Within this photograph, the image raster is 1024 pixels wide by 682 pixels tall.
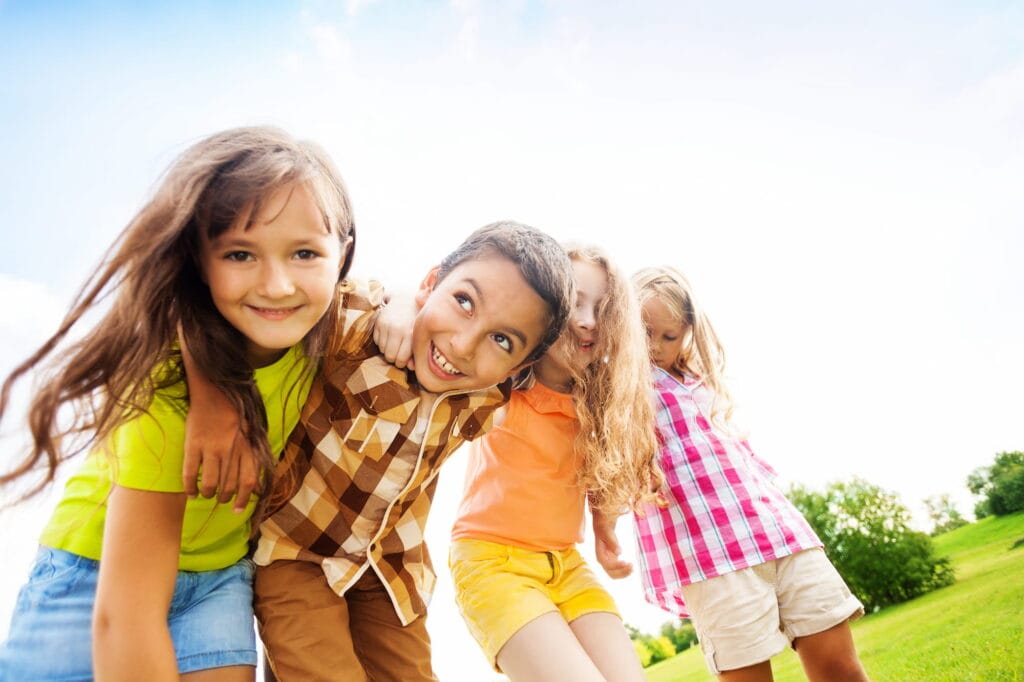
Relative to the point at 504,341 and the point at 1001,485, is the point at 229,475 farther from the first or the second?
the point at 1001,485

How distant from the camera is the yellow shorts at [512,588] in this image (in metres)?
2.41

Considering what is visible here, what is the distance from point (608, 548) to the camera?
2.94 m

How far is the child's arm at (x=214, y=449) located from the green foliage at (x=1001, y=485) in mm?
8307

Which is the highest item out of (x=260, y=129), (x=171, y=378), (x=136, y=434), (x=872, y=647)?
(x=260, y=129)

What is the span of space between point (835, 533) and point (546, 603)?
9.28 m

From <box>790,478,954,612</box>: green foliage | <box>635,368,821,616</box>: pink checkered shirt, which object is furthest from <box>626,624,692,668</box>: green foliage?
<box>635,368,821,616</box>: pink checkered shirt

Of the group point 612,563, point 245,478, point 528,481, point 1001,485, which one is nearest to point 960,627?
point 1001,485

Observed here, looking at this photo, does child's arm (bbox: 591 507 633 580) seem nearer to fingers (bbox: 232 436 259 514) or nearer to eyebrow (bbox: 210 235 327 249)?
fingers (bbox: 232 436 259 514)

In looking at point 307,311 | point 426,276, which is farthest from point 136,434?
point 426,276

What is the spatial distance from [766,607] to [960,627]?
12.1 feet

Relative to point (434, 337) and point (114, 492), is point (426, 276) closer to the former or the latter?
point (434, 337)

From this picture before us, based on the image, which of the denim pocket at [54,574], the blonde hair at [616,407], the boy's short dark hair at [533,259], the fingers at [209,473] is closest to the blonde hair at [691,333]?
the blonde hair at [616,407]

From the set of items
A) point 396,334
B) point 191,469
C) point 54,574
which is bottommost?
point 54,574

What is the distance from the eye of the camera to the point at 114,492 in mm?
1724
